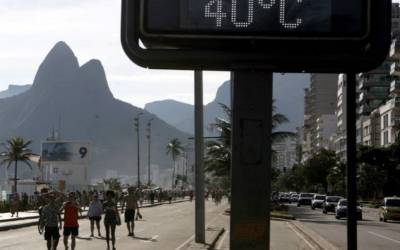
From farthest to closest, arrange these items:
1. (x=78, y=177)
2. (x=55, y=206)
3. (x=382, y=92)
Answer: (x=382, y=92)
(x=78, y=177)
(x=55, y=206)

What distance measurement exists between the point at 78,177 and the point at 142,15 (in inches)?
3634

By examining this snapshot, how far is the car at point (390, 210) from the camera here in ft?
152

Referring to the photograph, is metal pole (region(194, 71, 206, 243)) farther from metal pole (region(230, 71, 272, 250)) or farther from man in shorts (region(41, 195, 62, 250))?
metal pole (region(230, 71, 272, 250))

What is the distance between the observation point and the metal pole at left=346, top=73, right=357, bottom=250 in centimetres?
505

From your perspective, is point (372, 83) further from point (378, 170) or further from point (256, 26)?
point (256, 26)

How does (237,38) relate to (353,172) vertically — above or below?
above

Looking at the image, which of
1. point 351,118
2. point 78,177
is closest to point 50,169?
point 78,177

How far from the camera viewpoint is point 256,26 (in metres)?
4.69

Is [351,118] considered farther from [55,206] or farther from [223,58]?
[55,206]

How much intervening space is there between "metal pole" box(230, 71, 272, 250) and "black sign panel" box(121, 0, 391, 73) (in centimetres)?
35

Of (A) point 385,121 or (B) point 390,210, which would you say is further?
(A) point 385,121

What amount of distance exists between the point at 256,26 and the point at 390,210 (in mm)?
43520

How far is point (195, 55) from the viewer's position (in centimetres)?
483

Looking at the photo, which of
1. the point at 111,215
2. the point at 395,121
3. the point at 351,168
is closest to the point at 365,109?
the point at 395,121
